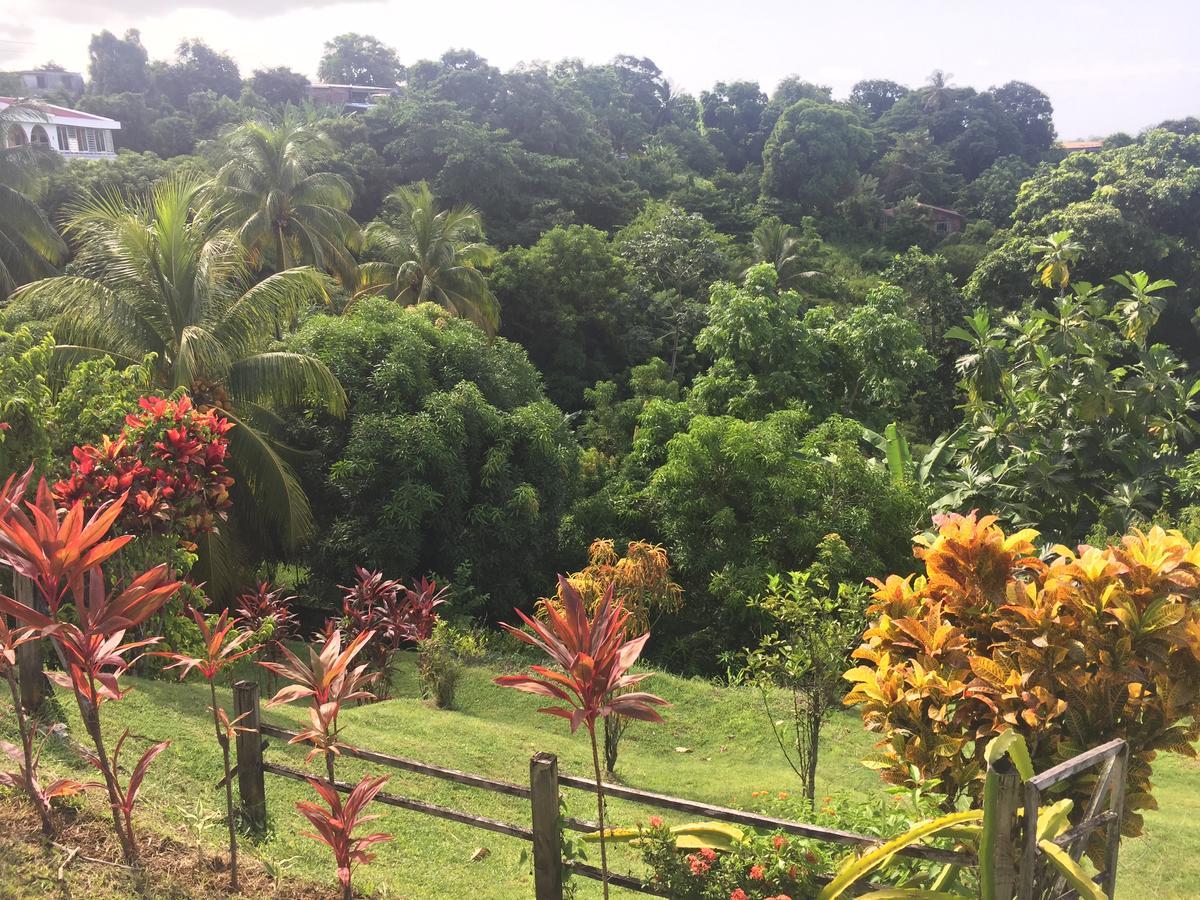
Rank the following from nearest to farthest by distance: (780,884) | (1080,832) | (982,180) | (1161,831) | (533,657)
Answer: (1080,832) → (780,884) → (1161,831) → (533,657) → (982,180)

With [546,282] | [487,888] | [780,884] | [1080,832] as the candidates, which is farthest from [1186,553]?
[546,282]

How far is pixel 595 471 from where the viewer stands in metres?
15.5

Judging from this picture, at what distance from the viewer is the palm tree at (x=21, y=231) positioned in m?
16.3

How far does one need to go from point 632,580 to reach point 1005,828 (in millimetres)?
6201

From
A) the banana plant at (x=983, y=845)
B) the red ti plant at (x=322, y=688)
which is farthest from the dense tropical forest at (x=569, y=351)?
the banana plant at (x=983, y=845)

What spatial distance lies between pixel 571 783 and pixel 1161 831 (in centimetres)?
504

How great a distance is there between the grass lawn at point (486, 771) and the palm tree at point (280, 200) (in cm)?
1061

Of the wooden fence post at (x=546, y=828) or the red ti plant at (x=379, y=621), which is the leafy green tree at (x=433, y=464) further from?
the wooden fence post at (x=546, y=828)

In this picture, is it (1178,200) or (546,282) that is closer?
(546,282)

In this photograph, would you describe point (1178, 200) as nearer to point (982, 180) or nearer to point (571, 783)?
point (982, 180)

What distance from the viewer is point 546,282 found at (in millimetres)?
21172

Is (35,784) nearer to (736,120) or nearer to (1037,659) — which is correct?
(1037,659)

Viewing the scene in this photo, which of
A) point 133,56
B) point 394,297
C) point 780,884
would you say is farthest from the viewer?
point 133,56

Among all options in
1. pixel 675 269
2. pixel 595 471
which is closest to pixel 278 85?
pixel 675 269
